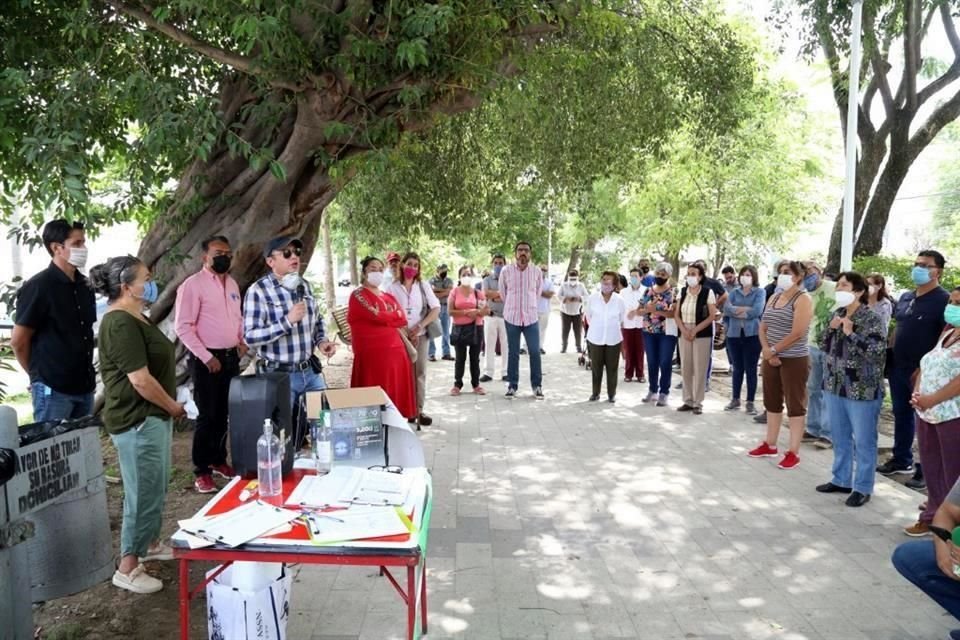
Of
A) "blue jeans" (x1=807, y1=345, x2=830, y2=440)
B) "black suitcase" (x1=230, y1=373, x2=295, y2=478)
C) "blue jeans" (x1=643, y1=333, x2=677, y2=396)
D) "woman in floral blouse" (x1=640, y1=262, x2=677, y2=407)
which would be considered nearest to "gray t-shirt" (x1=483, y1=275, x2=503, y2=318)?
"woman in floral blouse" (x1=640, y1=262, x2=677, y2=407)

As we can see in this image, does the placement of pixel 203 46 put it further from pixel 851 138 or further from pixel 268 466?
pixel 851 138

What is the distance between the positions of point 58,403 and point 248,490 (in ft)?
7.59

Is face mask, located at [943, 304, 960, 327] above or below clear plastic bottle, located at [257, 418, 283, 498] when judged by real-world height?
above

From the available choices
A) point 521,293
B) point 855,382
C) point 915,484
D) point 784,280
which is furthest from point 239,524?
point 521,293

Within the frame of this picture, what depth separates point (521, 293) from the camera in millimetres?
9938

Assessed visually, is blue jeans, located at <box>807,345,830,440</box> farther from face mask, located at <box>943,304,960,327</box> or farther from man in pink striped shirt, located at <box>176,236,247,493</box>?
man in pink striped shirt, located at <box>176,236,247,493</box>

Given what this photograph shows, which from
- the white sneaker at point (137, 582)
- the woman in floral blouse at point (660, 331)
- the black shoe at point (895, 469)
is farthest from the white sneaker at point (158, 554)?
the woman in floral blouse at point (660, 331)

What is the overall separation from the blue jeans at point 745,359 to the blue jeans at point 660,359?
762 mm

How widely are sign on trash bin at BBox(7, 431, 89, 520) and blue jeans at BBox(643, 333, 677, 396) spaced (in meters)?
7.31

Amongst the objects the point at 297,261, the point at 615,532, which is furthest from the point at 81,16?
the point at 615,532

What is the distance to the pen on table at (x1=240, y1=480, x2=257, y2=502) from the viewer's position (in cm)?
319

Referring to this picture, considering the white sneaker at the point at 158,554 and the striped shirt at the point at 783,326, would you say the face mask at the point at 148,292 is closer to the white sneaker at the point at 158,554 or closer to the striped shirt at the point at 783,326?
the white sneaker at the point at 158,554

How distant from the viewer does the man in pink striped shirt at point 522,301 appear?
989 centimetres

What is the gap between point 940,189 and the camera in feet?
176
